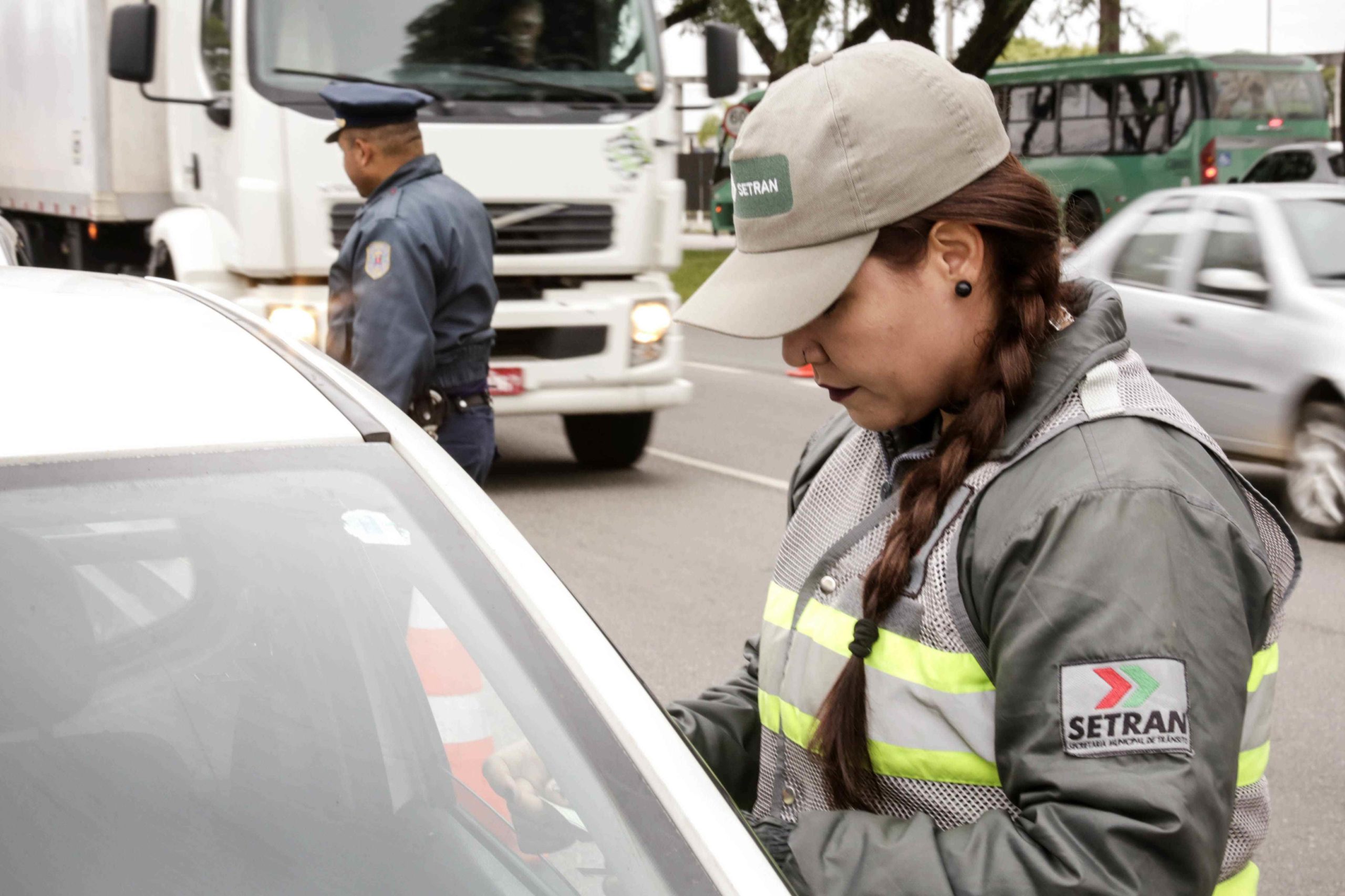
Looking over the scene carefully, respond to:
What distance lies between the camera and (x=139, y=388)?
1767 millimetres

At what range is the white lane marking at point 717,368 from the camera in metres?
13.8

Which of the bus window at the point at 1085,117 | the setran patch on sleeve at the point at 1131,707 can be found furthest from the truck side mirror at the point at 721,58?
the bus window at the point at 1085,117

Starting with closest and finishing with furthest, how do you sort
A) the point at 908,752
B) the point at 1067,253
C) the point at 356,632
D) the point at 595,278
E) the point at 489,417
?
the point at 908,752
the point at 356,632
the point at 1067,253
the point at 489,417
the point at 595,278

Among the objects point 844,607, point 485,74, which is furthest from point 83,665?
point 485,74

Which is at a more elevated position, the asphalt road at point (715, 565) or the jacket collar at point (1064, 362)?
the jacket collar at point (1064, 362)

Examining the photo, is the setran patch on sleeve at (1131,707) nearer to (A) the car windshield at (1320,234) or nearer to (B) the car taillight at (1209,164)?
(A) the car windshield at (1320,234)

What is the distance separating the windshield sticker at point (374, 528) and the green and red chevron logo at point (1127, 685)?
2.43 ft

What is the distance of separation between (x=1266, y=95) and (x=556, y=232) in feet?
67.4

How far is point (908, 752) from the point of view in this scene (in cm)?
154

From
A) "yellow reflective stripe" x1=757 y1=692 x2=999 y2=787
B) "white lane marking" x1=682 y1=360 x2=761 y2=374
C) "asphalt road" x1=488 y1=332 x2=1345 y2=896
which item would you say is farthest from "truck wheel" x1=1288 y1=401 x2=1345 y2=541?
"white lane marking" x1=682 y1=360 x2=761 y2=374

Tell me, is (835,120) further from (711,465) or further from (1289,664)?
(711,465)

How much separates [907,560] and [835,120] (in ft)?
1.42

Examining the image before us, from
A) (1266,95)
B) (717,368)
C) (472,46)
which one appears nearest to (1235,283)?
(472,46)

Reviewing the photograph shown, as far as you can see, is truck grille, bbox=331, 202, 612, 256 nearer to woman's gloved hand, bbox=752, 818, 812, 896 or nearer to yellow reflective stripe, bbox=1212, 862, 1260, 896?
woman's gloved hand, bbox=752, 818, 812, 896
